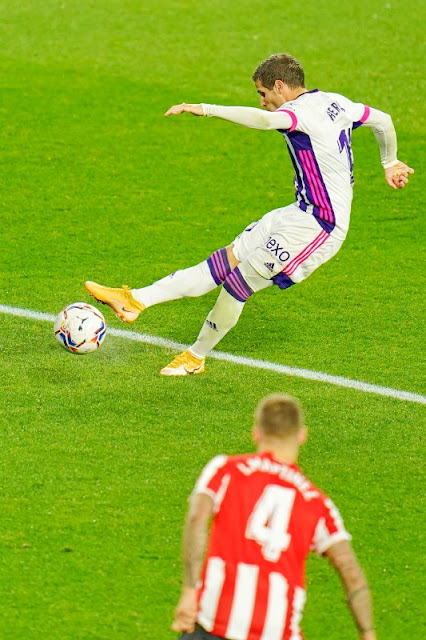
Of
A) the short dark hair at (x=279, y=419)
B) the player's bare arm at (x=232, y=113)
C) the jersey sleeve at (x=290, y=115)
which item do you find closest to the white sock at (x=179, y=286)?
the jersey sleeve at (x=290, y=115)

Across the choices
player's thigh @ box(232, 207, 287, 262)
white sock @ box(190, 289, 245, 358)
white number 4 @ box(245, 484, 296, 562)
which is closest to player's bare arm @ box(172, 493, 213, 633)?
white number 4 @ box(245, 484, 296, 562)

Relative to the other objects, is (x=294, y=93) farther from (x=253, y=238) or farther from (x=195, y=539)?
(x=195, y=539)

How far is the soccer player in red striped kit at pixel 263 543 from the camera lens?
15.0ft

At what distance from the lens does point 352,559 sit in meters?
4.60

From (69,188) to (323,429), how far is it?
5.98 m

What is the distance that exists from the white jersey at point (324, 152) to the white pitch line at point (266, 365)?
107 centimetres

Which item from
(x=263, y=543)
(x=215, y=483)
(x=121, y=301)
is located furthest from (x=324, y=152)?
(x=263, y=543)

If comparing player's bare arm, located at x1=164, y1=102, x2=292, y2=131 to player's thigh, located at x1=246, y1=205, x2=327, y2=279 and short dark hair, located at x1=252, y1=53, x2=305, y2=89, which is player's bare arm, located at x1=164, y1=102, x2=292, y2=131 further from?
player's thigh, located at x1=246, y1=205, x2=327, y2=279

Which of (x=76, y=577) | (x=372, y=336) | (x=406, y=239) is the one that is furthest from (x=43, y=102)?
(x=76, y=577)

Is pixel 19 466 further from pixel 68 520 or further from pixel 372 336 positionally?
pixel 372 336

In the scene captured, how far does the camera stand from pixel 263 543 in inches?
180

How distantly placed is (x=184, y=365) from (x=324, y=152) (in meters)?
1.82

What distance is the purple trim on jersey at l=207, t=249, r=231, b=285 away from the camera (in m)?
8.97

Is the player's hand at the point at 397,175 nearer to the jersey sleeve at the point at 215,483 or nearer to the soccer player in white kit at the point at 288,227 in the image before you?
the soccer player in white kit at the point at 288,227
